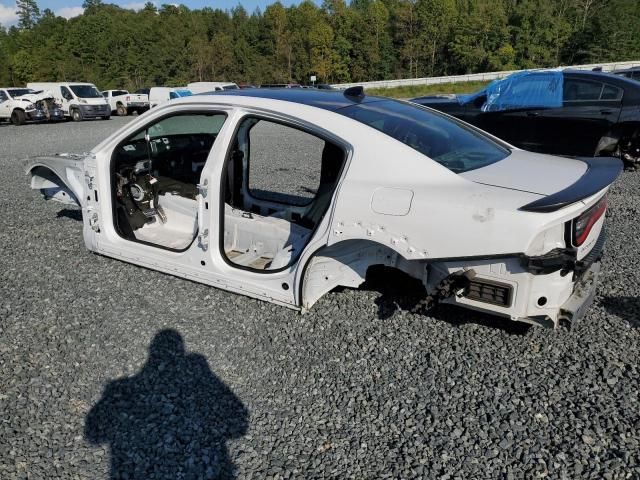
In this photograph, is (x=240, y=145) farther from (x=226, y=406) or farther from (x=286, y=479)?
(x=286, y=479)

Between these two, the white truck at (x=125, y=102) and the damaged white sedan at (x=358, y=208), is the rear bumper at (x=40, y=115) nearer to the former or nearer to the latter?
the white truck at (x=125, y=102)

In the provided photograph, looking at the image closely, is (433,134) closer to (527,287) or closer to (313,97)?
(313,97)

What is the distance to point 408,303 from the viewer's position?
3643mm

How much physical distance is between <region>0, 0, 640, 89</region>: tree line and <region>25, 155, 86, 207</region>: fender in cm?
6871

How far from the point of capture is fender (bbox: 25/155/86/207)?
461cm

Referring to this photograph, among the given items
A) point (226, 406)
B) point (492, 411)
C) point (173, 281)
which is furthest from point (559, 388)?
point (173, 281)

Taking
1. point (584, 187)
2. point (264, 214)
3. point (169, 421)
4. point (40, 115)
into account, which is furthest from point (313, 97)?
point (40, 115)

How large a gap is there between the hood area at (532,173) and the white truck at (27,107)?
2342 cm

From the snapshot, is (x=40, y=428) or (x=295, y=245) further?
(x=295, y=245)

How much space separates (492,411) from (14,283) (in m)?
3.72

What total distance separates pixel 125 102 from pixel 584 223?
1164 inches

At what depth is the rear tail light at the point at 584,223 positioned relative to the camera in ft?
8.33

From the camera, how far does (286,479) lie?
6.97 ft

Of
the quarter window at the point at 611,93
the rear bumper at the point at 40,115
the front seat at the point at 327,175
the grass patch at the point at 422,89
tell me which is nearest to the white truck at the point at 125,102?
the rear bumper at the point at 40,115
